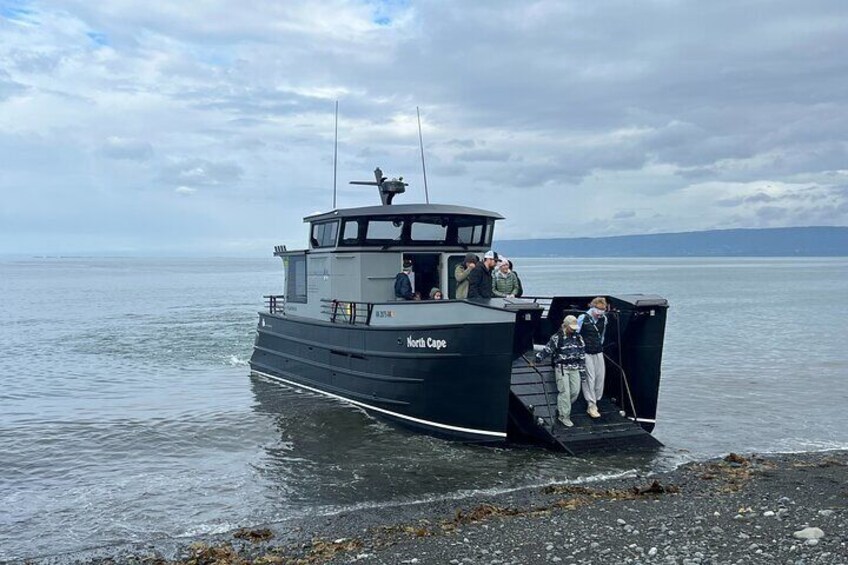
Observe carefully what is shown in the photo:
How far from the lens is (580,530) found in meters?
7.98

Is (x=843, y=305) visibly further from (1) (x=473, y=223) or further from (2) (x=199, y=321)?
(1) (x=473, y=223)

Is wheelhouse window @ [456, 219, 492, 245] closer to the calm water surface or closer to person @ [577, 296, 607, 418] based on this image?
Answer: person @ [577, 296, 607, 418]

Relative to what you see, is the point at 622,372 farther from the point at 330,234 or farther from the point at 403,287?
the point at 330,234

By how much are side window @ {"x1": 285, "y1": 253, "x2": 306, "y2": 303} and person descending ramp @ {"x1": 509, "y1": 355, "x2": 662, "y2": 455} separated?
6274 millimetres

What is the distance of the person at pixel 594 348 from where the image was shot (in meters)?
12.0

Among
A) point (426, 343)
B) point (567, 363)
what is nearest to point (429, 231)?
point (426, 343)

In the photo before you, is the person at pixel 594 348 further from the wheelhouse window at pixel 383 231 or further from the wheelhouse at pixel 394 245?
the wheelhouse window at pixel 383 231

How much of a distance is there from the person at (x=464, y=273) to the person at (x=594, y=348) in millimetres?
2051

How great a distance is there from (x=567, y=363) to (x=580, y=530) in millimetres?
4158

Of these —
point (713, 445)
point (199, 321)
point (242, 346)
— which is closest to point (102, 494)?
point (713, 445)

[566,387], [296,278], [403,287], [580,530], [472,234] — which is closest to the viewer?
[580,530]

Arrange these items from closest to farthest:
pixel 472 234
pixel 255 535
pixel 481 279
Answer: pixel 255 535, pixel 481 279, pixel 472 234

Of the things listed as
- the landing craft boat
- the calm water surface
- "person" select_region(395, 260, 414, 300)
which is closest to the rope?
the landing craft boat

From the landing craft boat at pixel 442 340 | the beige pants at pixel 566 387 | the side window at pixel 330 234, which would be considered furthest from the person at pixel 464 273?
the side window at pixel 330 234
